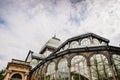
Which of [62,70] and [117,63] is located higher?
[117,63]

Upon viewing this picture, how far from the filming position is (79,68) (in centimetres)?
1797

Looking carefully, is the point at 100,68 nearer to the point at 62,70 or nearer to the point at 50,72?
the point at 62,70

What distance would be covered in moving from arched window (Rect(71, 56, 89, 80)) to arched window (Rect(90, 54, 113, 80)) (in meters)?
0.98

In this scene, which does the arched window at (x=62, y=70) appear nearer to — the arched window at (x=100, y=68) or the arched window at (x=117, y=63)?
the arched window at (x=100, y=68)

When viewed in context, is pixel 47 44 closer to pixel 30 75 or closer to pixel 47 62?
pixel 30 75

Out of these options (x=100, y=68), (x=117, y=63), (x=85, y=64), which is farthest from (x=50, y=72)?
(x=117, y=63)

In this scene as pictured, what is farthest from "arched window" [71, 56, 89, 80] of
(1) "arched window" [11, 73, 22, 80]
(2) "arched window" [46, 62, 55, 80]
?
(1) "arched window" [11, 73, 22, 80]

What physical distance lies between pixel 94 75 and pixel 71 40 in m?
10.0

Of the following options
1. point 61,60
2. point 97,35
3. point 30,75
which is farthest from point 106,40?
point 30,75

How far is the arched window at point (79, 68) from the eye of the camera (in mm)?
17438

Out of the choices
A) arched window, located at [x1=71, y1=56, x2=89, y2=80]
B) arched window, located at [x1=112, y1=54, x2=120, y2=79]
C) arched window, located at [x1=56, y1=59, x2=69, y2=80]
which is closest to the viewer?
arched window, located at [x1=112, y1=54, x2=120, y2=79]

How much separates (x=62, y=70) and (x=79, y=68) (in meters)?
2.51

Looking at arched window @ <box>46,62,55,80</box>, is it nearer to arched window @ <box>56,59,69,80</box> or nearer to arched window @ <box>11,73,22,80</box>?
arched window @ <box>56,59,69,80</box>

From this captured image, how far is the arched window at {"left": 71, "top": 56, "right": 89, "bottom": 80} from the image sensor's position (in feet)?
57.2
